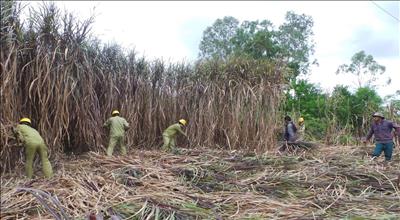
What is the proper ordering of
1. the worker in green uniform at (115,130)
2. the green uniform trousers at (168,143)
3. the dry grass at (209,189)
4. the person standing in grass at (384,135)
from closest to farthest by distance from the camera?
the dry grass at (209,189) < the person standing in grass at (384,135) < the worker in green uniform at (115,130) < the green uniform trousers at (168,143)

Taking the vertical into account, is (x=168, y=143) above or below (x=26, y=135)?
below

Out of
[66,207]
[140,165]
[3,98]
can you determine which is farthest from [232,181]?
[3,98]

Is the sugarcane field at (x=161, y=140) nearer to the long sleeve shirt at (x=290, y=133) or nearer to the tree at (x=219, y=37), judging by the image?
the long sleeve shirt at (x=290, y=133)

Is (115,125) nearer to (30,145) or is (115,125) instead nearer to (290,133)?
(30,145)

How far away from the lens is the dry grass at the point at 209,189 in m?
4.26

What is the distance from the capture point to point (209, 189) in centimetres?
545

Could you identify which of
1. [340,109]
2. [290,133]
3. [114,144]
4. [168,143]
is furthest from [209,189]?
[340,109]

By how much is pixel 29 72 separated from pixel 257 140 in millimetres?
4915

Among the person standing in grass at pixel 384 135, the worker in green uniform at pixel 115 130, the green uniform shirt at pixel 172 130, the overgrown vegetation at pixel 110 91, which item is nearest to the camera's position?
the overgrown vegetation at pixel 110 91

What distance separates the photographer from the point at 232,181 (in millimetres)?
5719

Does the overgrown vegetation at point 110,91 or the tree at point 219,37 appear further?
the tree at point 219,37

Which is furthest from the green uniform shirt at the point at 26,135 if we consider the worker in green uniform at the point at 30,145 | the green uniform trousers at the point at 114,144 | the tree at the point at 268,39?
the tree at the point at 268,39

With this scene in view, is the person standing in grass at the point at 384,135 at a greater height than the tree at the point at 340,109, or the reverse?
the tree at the point at 340,109

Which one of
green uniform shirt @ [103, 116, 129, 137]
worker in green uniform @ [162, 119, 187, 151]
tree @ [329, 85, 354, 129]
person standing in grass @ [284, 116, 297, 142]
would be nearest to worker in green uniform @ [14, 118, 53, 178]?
green uniform shirt @ [103, 116, 129, 137]
